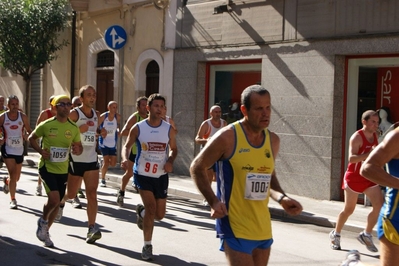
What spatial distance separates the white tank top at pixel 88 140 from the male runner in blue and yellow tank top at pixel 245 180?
16.2 ft

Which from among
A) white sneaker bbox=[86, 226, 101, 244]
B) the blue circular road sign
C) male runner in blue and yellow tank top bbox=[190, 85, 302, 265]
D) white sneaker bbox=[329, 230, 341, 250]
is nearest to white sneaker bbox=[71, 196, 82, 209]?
white sneaker bbox=[86, 226, 101, 244]

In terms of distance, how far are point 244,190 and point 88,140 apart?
5.39m

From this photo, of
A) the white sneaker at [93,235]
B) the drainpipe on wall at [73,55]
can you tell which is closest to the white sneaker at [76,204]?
the white sneaker at [93,235]

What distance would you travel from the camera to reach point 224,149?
5.37 metres

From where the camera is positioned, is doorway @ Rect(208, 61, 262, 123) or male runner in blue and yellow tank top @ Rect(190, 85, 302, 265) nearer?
male runner in blue and yellow tank top @ Rect(190, 85, 302, 265)

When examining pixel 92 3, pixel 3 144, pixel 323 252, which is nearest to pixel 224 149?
pixel 323 252

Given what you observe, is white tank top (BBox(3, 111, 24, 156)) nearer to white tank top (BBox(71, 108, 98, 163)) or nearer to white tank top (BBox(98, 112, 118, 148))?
white tank top (BBox(71, 108, 98, 163))

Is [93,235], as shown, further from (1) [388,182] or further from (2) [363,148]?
(1) [388,182]

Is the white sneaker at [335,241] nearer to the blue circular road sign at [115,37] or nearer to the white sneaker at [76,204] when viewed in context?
the white sneaker at [76,204]

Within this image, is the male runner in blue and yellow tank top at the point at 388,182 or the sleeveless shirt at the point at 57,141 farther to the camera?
the sleeveless shirt at the point at 57,141

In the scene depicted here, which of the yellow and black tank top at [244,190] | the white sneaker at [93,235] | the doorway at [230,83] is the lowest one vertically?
the white sneaker at [93,235]

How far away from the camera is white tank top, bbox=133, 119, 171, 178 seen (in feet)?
29.5

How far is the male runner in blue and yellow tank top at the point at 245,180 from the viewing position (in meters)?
5.32

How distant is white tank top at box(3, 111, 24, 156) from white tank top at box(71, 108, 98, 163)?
266 centimetres
